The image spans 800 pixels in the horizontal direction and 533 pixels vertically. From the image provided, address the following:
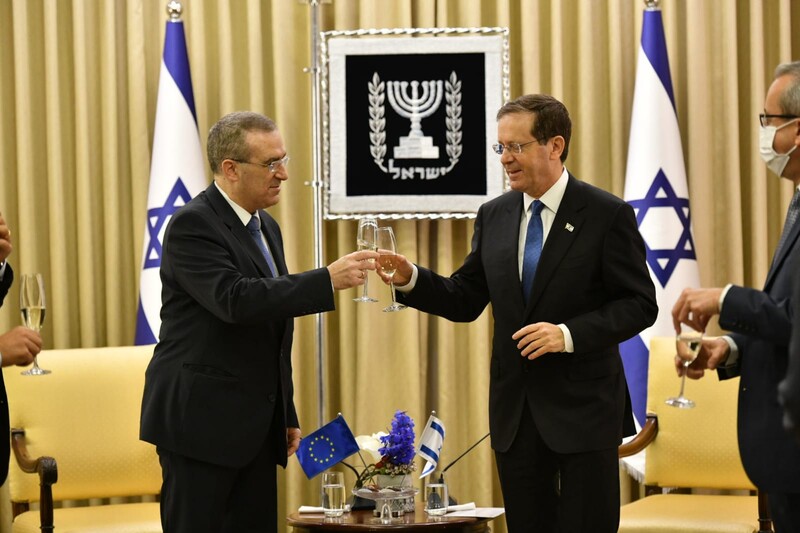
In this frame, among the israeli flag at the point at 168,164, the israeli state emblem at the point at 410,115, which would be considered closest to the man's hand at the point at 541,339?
the israeli state emblem at the point at 410,115

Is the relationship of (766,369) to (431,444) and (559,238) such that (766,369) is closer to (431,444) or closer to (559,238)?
(559,238)

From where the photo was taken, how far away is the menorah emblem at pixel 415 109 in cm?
600

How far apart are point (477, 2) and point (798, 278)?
3799 mm

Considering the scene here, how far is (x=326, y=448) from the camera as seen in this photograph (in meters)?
4.67

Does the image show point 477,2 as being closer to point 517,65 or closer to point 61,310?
point 517,65

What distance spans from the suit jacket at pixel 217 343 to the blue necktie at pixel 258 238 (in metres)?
0.14

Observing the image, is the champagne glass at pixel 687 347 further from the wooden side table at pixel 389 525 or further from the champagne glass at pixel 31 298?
the champagne glass at pixel 31 298

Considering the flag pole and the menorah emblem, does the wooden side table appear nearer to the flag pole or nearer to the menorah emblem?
the flag pole

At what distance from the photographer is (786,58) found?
19.6ft

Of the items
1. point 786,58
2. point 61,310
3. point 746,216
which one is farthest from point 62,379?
point 786,58

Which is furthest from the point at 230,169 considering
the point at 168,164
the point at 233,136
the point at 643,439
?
the point at 643,439

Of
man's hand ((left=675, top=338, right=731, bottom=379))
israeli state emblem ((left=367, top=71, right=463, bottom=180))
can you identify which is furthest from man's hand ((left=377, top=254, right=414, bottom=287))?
israeli state emblem ((left=367, top=71, right=463, bottom=180))

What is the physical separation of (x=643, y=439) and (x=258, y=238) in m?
2.22

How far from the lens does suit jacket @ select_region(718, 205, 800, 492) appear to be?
2949 millimetres
